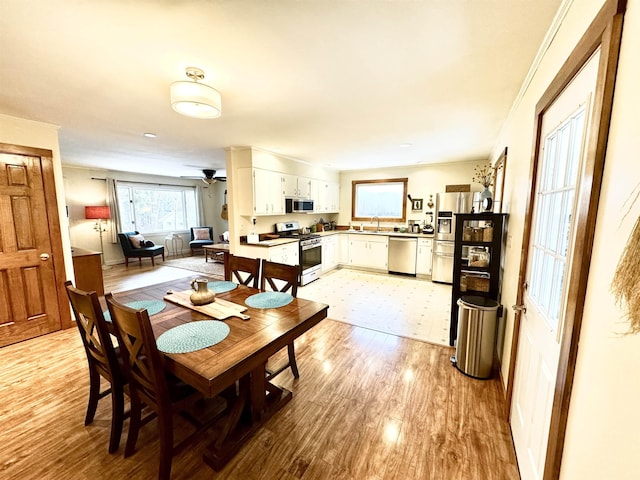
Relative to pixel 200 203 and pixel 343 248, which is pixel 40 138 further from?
pixel 200 203

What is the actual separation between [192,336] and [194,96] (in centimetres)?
163

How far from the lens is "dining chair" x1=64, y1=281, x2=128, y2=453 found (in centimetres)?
149

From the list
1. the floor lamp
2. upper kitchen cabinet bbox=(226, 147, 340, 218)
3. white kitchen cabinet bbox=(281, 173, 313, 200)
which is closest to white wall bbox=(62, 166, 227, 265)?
the floor lamp

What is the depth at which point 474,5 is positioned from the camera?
1.27 metres

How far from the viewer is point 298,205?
526cm

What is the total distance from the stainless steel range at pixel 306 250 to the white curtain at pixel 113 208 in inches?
177

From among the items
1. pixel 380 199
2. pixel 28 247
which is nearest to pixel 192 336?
pixel 28 247

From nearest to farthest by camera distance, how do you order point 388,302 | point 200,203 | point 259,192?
point 388,302
point 259,192
point 200,203

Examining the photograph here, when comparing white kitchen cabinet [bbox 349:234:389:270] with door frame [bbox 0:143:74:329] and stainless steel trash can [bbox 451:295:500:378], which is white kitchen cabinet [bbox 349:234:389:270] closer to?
stainless steel trash can [bbox 451:295:500:378]

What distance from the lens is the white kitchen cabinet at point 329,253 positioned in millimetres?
5766

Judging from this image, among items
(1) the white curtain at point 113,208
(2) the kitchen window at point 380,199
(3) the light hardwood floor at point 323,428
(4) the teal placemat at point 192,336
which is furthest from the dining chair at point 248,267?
(1) the white curtain at point 113,208

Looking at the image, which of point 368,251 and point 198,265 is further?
point 198,265

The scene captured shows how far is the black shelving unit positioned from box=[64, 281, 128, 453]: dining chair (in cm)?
276

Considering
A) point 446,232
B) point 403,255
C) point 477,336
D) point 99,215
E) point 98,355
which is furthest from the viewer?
point 99,215
